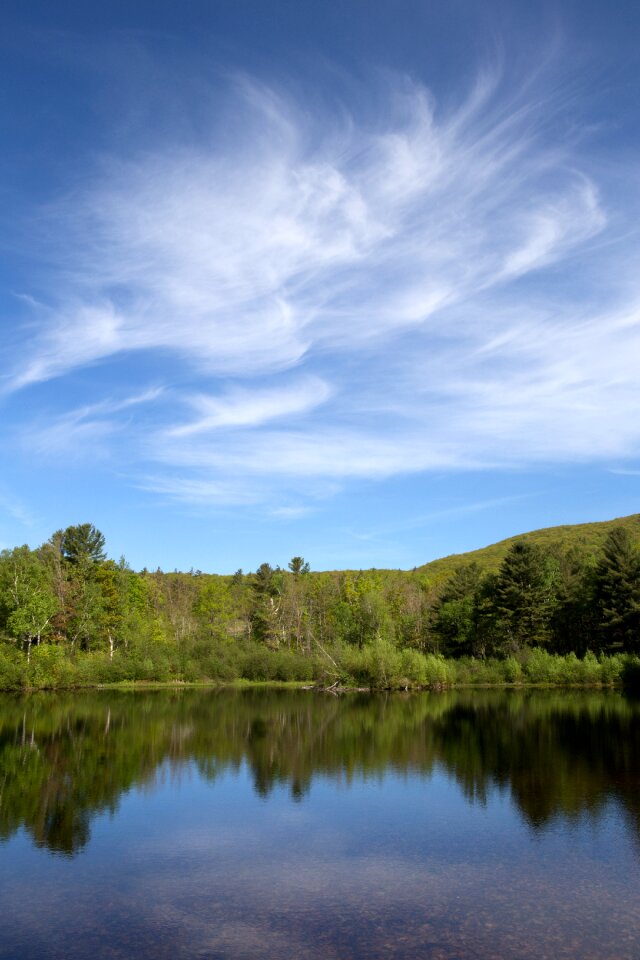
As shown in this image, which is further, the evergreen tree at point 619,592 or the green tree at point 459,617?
the green tree at point 459,617

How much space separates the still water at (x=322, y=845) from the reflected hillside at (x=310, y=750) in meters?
0.16

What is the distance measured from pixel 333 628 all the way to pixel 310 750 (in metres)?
65.6

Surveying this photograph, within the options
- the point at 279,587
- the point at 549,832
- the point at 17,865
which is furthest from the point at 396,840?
the point at 279,587

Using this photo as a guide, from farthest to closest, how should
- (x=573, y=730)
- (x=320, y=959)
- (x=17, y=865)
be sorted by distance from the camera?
(x=573, y=730) → (x=17, y=865) → (x=320, y=959)

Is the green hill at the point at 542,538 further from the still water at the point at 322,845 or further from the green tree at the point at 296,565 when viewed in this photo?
the still water at the point at 322,845

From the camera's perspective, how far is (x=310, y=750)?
102 feet

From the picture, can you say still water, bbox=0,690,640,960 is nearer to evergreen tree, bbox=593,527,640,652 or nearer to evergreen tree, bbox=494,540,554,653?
evergreen tree, bbox=593,527,640,652

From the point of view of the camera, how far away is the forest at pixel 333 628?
2731 inches

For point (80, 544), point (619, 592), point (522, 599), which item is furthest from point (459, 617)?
point (80, 544)

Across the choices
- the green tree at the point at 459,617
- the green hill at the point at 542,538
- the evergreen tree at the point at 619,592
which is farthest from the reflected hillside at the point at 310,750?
the green hill at the point at 542,538

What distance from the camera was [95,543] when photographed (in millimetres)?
88875

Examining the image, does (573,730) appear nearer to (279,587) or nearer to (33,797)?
(33,797)

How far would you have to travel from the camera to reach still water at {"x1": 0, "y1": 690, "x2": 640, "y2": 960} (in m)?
11.1

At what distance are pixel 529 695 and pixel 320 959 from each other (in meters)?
55.1
